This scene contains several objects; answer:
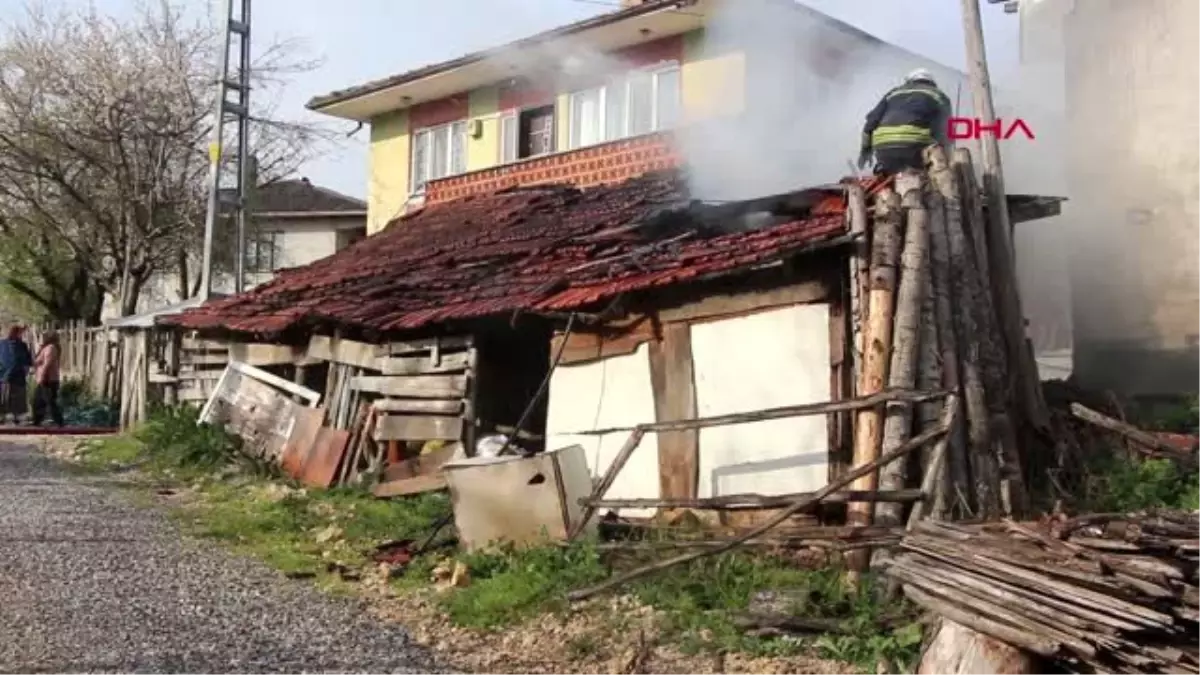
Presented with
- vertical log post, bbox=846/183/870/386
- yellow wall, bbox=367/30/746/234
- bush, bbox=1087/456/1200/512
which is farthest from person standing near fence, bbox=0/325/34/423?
bush, bbox=1087/456/1200/512

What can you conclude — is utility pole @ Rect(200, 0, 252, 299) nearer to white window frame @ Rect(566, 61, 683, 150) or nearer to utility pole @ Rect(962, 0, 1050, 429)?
white window frame @ Rect(566, 61, 683, 150)

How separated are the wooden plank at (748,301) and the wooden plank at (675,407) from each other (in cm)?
10

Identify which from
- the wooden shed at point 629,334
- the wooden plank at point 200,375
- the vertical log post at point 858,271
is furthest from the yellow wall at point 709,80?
the wooden plank at point 200,375

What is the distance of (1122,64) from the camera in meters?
11.0

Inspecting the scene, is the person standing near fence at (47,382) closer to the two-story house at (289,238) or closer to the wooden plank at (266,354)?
the wooden plank at (266,354)

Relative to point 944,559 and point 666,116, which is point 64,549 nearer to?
point 944,559

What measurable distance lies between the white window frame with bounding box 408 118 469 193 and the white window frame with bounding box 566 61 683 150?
2501 mm

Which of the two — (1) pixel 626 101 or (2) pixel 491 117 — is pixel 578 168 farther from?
(2) pixel 491 117

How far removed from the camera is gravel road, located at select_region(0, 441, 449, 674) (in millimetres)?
6219

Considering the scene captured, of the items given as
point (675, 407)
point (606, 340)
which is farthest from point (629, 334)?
point (675, 407)

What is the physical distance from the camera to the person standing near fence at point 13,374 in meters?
20.1

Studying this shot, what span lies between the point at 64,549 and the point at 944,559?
22.5 feet

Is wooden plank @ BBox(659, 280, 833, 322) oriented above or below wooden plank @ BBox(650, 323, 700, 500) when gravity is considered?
above

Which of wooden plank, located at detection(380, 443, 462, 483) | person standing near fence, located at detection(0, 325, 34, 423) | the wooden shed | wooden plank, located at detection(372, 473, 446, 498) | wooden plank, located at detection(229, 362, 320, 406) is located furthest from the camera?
person standing near fence, located at detection(0, 325, 34, 423)
